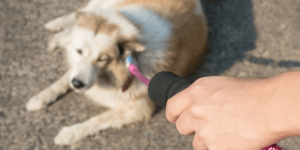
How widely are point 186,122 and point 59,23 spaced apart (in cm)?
213

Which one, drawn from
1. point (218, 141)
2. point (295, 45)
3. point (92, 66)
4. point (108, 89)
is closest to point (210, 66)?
point (295, 45)

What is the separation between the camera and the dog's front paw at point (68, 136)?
5.87ft

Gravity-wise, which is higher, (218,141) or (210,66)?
(218,141)

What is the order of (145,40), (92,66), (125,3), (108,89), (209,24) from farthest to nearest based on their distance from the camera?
(209,24) < (125,3) < (108,89) < (145,40) < (92,66)

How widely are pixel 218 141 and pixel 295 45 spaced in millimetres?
2396

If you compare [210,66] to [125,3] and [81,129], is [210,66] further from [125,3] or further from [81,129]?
[81,129]

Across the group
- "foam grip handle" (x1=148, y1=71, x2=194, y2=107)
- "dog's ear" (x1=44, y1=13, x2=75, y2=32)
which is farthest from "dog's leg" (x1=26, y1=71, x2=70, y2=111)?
"foam grip handle" (x1=148, y1=71, x2=194, y2=107)

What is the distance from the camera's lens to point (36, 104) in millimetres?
1942

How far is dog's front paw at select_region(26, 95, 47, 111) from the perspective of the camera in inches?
76.4

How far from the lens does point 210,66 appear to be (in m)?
2.40

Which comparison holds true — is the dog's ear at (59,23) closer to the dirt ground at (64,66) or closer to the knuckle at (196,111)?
the dirt ground at (64,66)

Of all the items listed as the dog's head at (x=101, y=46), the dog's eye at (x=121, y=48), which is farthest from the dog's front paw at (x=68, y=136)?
the dog's eye at (x=121, y=48)

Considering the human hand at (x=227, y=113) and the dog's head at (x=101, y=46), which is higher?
the human hand at (x=227, y=113)

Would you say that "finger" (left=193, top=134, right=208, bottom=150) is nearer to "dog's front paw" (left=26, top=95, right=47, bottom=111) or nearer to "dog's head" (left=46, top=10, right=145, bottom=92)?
"dog's head" (left=46, top=10, right=145, bottom=92)
